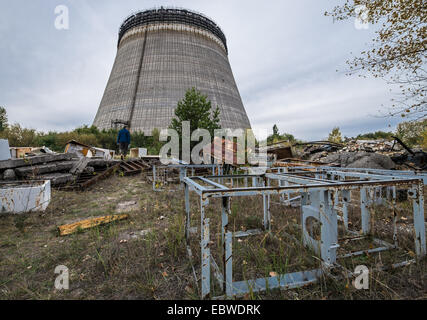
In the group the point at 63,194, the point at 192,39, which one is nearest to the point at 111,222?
the point at 63,194

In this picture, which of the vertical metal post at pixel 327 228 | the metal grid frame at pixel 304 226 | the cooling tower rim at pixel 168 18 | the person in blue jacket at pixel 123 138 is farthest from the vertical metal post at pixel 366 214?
the cooling tower rim at pixel 168 18

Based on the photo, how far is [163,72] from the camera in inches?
964

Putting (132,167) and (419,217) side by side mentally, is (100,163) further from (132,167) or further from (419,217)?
(419,217)

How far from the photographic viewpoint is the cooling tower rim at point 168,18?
92.3ft

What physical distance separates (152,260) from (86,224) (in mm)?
1609

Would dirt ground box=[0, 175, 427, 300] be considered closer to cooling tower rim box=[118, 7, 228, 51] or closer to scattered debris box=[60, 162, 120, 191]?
scattered debris box=[60, 162, 120, 191]

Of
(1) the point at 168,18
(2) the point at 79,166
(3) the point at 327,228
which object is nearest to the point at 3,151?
(2) the point at 79,166

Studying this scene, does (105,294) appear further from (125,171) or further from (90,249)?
(125,171)

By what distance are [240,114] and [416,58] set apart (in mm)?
24013

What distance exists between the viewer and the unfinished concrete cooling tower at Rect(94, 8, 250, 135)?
23.6m

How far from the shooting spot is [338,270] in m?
1.77

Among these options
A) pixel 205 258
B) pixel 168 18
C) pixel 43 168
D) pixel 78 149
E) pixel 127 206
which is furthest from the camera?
pixel 168 18

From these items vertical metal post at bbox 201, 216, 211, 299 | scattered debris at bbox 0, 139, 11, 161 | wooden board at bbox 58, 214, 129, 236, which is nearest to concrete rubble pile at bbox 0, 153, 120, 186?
scattered debris at bbox 0, 139, 11, 161

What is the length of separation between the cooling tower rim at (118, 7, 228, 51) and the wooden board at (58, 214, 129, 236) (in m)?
32.5
